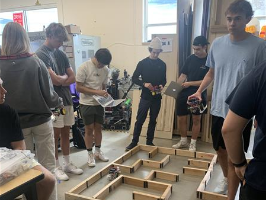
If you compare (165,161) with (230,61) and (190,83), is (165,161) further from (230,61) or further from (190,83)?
(230,61)

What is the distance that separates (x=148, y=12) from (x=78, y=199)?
14.2 feet

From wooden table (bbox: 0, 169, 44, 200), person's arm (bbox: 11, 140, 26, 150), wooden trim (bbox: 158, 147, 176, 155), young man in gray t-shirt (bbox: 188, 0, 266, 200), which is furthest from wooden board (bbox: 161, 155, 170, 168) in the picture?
wooden table (bbox: 0, 169, 44, 200)

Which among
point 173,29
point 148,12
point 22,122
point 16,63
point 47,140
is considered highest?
point 148,12

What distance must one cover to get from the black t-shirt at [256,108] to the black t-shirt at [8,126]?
4.33ft

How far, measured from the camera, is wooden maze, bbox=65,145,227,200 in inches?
84.7

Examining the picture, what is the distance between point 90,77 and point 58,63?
16.0 inches

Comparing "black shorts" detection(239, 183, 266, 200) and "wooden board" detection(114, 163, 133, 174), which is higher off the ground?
"black shorts" detection(239, 183, 266, 200)

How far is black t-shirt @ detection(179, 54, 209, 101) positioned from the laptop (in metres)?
0.08

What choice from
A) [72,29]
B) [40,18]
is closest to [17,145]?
[72,29]

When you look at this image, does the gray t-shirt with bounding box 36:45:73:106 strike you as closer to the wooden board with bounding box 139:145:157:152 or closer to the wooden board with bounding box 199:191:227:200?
the wooden board with bounding box 139:145:157:152

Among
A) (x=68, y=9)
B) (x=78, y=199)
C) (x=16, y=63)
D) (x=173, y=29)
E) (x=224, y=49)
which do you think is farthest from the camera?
(x=68, y=9)

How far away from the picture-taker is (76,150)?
3.48 metres

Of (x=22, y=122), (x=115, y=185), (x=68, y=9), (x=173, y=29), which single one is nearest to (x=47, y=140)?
(x=22, y=122)

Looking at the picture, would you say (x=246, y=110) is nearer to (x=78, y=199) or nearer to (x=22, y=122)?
(x=22, y=122)
